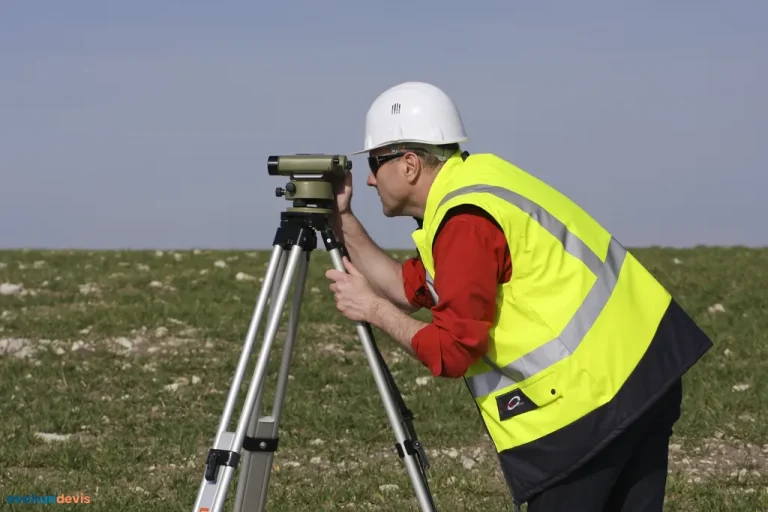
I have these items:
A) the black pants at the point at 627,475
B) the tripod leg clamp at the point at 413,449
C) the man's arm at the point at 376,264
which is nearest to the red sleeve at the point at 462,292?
the black pants at the point at 627,475

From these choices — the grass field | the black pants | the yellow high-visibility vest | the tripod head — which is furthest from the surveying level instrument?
the grass field

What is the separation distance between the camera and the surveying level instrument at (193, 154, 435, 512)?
5.34 m

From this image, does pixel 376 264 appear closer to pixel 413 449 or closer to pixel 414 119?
pixel 413 449

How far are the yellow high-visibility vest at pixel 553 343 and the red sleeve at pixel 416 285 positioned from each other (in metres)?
0.92

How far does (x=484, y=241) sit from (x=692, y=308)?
11.0 metres

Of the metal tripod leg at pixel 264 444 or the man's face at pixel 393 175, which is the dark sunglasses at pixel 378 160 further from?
the metal tripod leg at pixel 264 444

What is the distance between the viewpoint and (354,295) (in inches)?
201

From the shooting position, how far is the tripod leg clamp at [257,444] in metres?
5.79

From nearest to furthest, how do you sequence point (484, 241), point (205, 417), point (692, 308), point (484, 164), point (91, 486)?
1. point (484, 241)
2. point (484, 164)
3. point (91, 486)
4. point (205, 417)
5. point (692, 308)

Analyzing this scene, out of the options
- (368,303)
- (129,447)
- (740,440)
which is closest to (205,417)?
(129,447)

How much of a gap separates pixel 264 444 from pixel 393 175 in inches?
64.6

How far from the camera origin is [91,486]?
8.78 m

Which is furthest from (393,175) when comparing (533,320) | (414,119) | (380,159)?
(533,320)

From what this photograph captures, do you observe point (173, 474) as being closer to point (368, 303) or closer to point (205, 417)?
point (205, 417)
